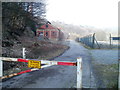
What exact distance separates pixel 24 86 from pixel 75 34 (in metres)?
80.5

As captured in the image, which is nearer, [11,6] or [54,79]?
[54,79]

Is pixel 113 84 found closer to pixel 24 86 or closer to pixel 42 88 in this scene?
pixel 42 88

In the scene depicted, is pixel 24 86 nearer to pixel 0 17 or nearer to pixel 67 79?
pixel 67 79

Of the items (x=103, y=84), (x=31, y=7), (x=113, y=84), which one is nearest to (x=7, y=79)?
(x=103, y=84)

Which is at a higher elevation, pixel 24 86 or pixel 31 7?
pixel 31 7

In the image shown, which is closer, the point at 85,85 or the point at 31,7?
the point at 85,85

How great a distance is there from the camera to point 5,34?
35.6ft

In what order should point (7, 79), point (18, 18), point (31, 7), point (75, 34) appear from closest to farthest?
point (7, 79) → point (18, 18) → point (31, 7) → point (75, 34)

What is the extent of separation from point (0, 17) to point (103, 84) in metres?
8.42

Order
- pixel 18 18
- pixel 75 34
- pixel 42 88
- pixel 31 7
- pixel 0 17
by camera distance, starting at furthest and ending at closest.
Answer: pixel 75 34 → pixel 31 7 → pixel 18 18 → pixel 0 17 → pixel 42 88

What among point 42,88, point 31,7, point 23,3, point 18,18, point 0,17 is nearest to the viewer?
point 42,88

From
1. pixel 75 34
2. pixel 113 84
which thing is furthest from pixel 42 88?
pixel 75 34

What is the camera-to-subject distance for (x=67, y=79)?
17.2ft

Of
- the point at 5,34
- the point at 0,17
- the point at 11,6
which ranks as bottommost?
the point at 5,34
